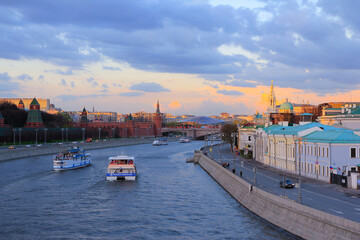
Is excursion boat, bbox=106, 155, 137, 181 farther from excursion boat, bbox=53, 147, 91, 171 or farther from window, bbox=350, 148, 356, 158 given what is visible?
window, bbox=350, 148, 356, 158

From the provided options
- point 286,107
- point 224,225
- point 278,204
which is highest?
point 286,107

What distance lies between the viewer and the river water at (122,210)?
99.6ft

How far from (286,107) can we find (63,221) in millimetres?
93152

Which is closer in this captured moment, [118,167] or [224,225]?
[224,225]

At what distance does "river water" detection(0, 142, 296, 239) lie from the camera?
1195 inches

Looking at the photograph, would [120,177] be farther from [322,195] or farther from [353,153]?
[322,195]

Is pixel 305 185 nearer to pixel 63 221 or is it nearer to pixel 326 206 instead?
pixel 326 206

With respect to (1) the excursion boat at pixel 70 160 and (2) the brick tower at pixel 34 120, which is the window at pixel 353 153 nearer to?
(1) the excursion boat at pixel 70 160

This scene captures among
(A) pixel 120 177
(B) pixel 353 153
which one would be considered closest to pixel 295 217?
(B) pixel 353 153

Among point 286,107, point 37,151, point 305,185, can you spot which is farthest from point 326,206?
point 286,107

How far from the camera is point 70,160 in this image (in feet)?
228

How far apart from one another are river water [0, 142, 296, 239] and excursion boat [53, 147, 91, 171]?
8064mm

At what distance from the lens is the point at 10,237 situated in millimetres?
29047

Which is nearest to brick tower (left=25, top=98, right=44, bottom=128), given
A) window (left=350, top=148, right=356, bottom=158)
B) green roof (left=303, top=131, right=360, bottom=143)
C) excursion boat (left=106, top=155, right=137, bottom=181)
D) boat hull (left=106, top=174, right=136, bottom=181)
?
excursion boat (left=106, top=155, right=137, bottom=181)
